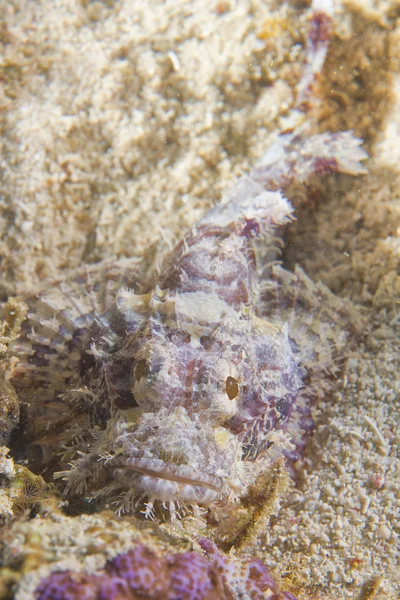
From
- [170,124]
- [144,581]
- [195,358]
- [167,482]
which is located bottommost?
[167,482]

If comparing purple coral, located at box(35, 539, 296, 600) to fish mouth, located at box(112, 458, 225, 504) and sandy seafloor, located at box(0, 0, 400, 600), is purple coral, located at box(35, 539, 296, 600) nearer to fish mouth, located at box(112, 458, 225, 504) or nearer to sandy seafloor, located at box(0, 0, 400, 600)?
fish mouth, located at box(112, 458, 225, 504)

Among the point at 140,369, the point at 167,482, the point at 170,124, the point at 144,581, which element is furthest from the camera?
the point at 170,124

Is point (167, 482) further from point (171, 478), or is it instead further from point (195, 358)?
point (195, 358)

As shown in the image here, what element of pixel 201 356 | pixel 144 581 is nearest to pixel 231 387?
pixel 201 356

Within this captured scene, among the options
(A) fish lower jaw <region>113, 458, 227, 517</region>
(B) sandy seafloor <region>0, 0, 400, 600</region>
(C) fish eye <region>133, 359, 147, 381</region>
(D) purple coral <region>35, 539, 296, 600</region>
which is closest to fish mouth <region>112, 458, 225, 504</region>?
(A) fish lower jaw <region>113, 458, 227, 517</region>

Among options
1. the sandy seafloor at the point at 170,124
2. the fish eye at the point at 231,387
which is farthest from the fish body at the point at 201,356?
the sandy seafloor at the point at 170,124

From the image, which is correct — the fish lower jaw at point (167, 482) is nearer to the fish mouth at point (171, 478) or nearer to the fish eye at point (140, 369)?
the fish mouth at point (171, 478)

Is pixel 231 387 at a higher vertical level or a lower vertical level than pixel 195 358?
lower
